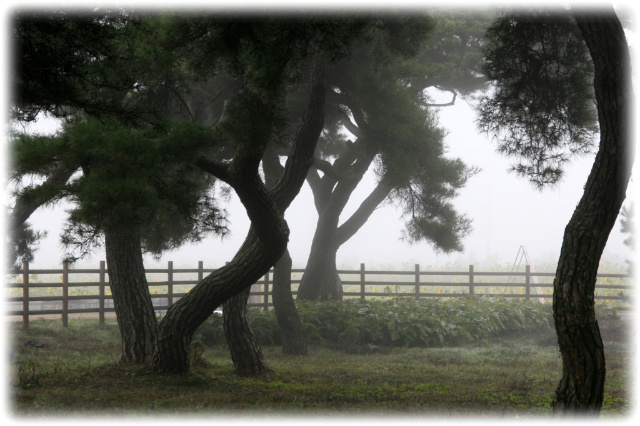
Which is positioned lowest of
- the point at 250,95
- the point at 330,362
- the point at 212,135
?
the point at 330,362

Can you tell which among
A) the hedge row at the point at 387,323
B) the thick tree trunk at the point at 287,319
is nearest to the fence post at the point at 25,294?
the hedge row at the point at 387,323

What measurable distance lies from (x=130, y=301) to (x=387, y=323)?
5728 millimetres

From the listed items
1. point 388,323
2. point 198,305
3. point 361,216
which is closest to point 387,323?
point 388,323

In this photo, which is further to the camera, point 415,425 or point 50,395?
point 50,395

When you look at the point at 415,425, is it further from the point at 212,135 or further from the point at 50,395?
the point at 50,395

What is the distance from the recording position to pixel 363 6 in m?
6.70

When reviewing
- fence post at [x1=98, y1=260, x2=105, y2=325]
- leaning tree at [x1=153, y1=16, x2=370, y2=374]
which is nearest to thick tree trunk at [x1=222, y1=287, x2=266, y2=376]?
leaning tree at [x1=153, y1=16, x2=370, y2=374]

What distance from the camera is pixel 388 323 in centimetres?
1250

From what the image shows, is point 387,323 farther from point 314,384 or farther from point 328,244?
→ point 314,384

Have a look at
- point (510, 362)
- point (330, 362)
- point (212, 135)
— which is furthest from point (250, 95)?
point (510, 362)

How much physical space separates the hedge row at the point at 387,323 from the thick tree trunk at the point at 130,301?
3369 mm

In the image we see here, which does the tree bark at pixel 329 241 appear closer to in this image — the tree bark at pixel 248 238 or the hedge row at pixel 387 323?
the hedge row at pixel 387 323

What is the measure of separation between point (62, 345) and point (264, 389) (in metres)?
Result: 5.83

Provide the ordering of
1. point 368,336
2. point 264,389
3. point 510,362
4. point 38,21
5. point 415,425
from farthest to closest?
point 368,336
point 510,362
point 264,389
point 415,425
point 38,21
